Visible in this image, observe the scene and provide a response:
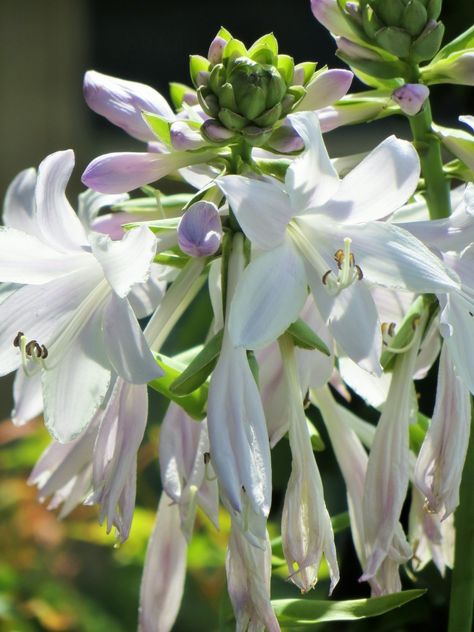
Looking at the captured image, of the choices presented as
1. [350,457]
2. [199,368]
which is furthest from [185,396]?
[350,457]

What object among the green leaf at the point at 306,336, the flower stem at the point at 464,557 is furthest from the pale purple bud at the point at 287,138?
the flower stem at the point at 464,557

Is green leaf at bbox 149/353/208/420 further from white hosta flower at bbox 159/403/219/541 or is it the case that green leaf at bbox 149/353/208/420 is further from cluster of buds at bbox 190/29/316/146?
cluster of buds at bbox 190/29/316/146

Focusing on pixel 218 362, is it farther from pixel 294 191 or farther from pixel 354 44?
pixel 354 44

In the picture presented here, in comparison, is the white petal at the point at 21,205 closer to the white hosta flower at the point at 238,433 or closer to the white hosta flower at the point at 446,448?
the white hosta flower at the point at 238,433

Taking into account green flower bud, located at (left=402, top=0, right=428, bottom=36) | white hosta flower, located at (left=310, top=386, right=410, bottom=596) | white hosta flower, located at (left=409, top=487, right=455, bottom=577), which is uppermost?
green flower bud, located at (left=402, top=0, right=428, bottom=36)

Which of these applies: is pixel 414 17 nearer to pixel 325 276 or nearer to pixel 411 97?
pixel 411 97

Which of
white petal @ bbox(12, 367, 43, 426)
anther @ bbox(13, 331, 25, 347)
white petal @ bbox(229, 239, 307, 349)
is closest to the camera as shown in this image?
white petal @ bbox(229, 239, 307, 349)

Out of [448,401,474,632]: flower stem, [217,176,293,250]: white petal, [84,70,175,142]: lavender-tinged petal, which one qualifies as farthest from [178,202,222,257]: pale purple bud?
[448,401,474,632]: flower stem

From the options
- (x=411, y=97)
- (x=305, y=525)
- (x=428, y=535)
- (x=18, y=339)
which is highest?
(x=411, y=97)
